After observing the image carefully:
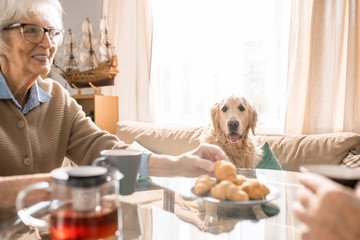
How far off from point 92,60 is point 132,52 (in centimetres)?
50

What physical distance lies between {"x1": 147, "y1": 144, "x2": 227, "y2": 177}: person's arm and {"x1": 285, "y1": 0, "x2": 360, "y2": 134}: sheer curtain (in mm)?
1617

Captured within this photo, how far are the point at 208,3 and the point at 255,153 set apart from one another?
1.69 m

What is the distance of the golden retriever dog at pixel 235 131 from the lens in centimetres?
224

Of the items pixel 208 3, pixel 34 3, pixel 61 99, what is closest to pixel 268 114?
pixel 208 3

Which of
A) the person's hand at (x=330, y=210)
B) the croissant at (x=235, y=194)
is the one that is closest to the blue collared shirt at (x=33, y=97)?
the croissant at (x=235, y=194)

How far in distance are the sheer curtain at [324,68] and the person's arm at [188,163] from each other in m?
1.62

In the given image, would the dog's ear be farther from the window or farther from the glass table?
the glass table

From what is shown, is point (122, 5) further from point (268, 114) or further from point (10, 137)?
point (10, 137)

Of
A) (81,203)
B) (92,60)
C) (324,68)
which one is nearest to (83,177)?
(81,203)

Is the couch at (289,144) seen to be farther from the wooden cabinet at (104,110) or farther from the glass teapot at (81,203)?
the glass teapot at (81,203)

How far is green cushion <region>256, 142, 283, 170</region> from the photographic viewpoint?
78.9 inches

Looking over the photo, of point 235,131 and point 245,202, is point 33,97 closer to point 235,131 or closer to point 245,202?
point 245,202

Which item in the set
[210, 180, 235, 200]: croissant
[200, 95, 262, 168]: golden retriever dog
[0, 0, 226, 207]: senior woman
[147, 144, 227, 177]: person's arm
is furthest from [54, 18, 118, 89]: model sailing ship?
[210, 180, 235, 200]: croissant

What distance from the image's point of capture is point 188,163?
3.37 ft
